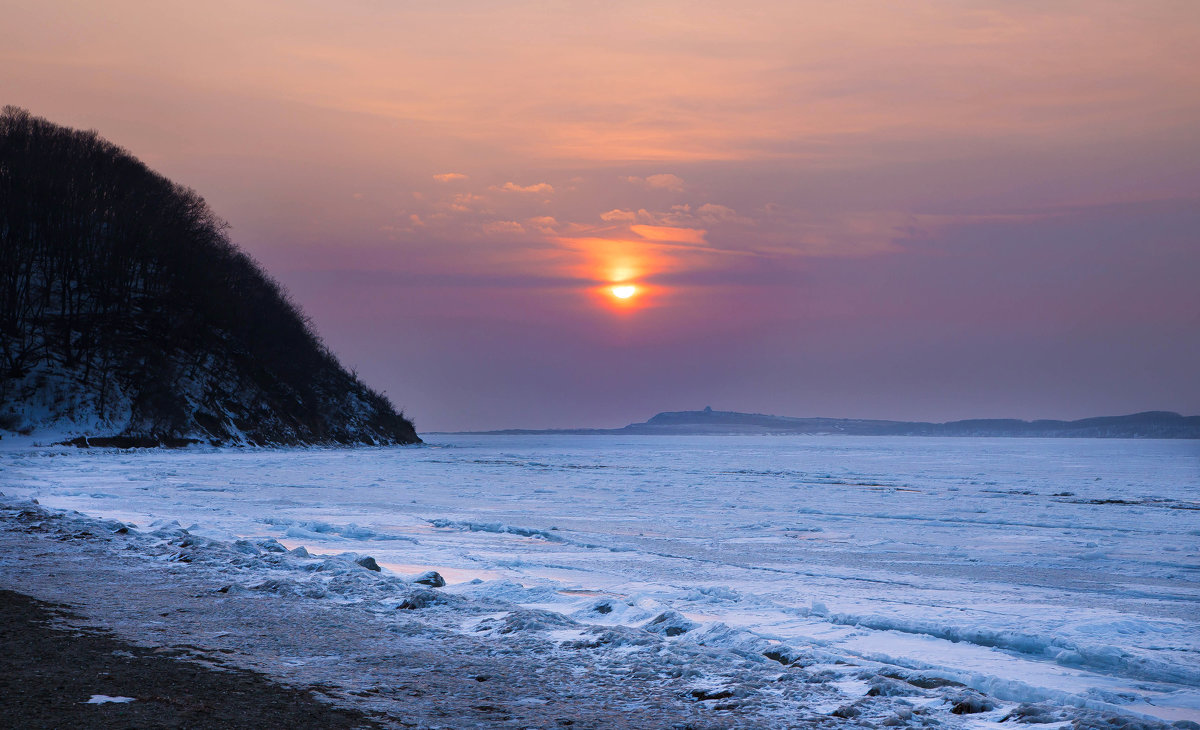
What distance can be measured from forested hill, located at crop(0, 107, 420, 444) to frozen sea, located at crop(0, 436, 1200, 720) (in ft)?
91.8

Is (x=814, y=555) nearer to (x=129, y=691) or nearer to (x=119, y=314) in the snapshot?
(x=129, y=691)

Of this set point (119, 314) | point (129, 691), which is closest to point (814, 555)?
point (129, 691)

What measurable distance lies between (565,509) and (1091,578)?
1219 centimetres

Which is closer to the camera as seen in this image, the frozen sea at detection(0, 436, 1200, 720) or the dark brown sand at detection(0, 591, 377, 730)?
the dark brown sand at detection(0, 591, 377, 730)

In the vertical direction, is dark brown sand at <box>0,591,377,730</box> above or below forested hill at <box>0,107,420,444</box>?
below

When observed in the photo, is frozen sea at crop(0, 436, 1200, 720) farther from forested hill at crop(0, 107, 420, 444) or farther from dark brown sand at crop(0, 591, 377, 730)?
forested hill at crop(0, 107, 420, 444)

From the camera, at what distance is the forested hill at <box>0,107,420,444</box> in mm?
55625

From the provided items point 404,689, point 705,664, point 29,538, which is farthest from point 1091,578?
point 29,538

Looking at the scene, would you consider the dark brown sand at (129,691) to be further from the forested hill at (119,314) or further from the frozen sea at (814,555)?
the forested hill at (119,314)

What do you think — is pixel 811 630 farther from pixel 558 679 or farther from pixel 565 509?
pixel 565 509

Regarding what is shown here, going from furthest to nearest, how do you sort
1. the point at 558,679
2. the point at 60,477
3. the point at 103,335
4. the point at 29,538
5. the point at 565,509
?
the point at 103,335
the point at 60,477
the point at 565,509
the point at 29,538
the point at 558,679

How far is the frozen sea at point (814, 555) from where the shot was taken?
759 cm

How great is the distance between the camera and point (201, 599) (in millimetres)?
8227

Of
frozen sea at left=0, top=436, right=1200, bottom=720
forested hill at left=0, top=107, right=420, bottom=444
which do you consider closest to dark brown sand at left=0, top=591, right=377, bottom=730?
frozen sea at left=0, top=436, right=1200, bottom=720
